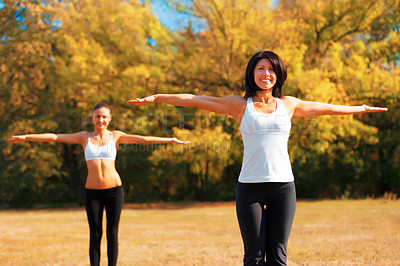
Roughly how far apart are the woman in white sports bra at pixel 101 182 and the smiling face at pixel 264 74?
2.72 meters

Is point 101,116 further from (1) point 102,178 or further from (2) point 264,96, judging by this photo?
(2) point 264,96

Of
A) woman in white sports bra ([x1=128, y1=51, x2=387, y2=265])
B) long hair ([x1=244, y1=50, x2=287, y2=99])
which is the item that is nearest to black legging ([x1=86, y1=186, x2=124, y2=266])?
woman in white sports bra ([x1=128, y1=51, x2=387, y2=265])

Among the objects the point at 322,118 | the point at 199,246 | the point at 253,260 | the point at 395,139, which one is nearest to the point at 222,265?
the point at 199,246

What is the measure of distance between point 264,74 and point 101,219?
3.31 meters

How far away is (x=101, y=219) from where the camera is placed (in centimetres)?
598

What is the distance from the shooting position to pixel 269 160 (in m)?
3.56

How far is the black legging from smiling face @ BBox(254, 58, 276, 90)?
3016mm

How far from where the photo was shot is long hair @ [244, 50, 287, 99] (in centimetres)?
375

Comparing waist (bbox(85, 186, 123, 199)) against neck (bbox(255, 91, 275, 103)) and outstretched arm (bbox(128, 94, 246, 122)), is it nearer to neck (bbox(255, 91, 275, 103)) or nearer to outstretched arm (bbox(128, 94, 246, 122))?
outstretched arm (bbox(128, 94, 246, 122))

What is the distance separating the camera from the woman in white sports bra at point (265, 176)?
352 cm

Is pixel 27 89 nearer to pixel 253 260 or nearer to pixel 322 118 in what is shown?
pixel 322 118

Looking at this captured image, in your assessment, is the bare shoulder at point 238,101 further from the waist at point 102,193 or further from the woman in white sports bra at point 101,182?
the waist at point 102,193

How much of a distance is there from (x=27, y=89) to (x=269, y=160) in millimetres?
21325

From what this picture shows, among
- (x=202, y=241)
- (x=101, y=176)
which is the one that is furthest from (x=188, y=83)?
(x=101, y=176)
